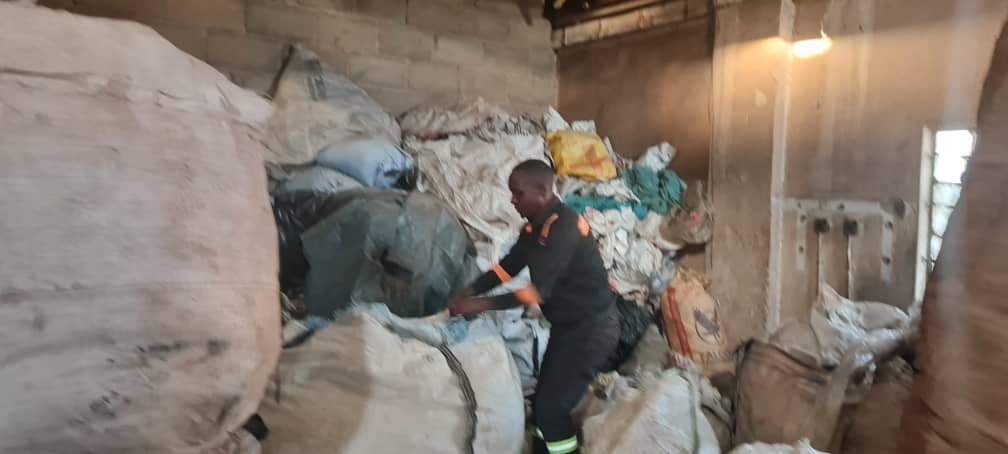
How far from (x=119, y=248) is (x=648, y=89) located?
3.23 metres

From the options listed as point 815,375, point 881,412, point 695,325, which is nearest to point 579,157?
point 695,325

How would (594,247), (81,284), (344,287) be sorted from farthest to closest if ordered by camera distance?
(344,287)
(594,247)
(81,284)

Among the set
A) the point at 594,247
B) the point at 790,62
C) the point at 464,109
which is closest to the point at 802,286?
the point at 790,62

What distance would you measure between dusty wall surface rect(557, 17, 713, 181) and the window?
1.02 metres

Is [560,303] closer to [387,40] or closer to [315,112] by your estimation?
[315,112]

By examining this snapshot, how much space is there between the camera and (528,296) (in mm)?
2258

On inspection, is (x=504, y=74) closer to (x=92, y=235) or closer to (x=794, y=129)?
(x=794, y=129)

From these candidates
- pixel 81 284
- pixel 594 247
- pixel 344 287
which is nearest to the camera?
pixel 81 284

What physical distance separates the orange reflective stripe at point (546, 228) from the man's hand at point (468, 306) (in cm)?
26

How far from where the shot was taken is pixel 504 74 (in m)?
4.09

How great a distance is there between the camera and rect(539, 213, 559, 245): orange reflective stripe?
2322 millimetres

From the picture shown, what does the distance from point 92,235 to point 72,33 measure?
290mm

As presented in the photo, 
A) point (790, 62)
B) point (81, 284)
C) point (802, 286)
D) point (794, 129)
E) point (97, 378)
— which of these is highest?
point (790, 62)

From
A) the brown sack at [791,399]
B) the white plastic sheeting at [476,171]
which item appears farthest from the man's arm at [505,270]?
the brown sack at [791,399]
